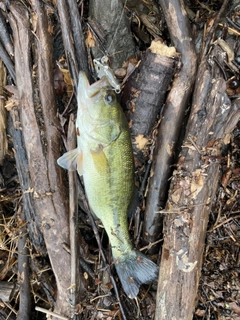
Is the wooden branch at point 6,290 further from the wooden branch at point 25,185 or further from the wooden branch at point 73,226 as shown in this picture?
the wooden branch at point 73,226

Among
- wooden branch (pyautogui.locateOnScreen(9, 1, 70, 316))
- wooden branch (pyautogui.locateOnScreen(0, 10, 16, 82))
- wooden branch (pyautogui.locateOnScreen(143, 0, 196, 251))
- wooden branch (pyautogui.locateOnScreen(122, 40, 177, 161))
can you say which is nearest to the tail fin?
wooden branch (pyautogui.locateOnScreen(143, 0, 196, 251))

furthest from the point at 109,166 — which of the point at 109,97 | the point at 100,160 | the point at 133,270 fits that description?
the point at 133,270

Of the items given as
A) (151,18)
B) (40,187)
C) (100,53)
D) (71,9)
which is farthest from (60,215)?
(151,18)

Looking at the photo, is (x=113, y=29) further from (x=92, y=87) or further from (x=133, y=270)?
(x=133, y=270)

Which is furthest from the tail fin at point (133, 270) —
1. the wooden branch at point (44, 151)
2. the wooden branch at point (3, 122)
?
the wooden branch at point (3, 122)

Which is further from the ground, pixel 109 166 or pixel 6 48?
pixel 6 48

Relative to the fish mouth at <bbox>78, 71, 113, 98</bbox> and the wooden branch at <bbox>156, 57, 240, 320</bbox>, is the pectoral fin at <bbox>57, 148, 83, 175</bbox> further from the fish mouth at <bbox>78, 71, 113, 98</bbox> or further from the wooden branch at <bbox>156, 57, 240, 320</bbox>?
the wooden branch at <bbox>156, 57, 240, 320</bbox>

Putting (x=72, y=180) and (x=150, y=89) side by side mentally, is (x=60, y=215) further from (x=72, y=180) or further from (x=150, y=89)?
(x=150, y=89)

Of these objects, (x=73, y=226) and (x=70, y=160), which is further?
(x=73, y=226)
